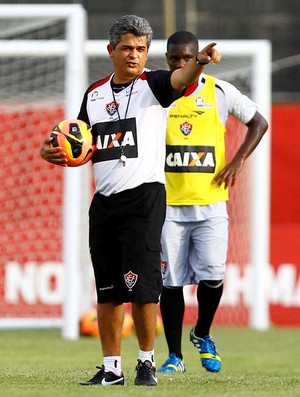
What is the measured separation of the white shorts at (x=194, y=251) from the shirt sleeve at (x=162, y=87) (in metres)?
1.65

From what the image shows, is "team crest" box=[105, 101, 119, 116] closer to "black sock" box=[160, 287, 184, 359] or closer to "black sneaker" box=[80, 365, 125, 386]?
"black sneaker" box=[80, 365, 125, 386]

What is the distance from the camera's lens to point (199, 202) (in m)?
8.12

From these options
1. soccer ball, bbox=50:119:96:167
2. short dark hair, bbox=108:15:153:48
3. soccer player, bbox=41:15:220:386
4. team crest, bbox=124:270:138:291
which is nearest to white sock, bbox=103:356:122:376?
soccer player, bbox=41:15:220:386

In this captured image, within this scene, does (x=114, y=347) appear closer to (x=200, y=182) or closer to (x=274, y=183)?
(x=200, y=182)

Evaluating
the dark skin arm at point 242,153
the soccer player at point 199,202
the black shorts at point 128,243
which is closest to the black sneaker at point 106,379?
the black shorts at point 128,243

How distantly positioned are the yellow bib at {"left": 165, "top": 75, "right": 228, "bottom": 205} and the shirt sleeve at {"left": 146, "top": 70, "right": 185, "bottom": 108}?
5.11 ft

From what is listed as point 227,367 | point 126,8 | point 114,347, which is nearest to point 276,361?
point 227,367

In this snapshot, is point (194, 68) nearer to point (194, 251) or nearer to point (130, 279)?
point (130, 279)

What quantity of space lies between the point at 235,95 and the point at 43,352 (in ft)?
9.20

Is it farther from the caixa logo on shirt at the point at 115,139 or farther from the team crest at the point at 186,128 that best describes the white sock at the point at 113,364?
the team crest at the point at 186,128

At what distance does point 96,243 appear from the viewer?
21.7ft

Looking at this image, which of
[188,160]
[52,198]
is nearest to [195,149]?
[188,160]

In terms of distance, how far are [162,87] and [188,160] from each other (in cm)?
167

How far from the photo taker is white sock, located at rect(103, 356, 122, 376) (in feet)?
21.8
